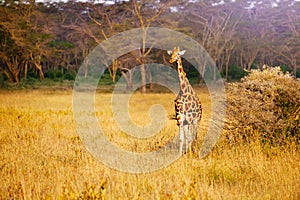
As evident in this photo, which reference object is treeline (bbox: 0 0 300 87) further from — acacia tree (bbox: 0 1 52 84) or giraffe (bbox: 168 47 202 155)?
giraffe (bbox: 168 47 202 155)

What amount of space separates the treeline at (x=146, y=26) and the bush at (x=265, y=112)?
18.0 metres

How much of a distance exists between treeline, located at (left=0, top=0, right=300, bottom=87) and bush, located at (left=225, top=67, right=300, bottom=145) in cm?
1803

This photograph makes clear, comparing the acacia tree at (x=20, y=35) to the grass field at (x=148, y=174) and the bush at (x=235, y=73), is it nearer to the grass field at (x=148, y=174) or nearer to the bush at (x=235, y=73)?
the bush at (x=235, y=73)

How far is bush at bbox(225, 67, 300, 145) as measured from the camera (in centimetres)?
675

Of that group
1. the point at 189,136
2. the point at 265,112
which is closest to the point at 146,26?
the point at 265,112

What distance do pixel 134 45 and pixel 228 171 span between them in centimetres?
1981

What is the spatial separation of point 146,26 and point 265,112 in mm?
19581

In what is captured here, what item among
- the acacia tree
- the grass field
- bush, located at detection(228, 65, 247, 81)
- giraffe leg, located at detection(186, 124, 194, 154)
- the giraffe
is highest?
the acacia tree

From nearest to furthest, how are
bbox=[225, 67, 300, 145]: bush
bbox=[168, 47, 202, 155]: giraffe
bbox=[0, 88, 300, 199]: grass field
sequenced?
bbox=[0, 88, 300, 199]: grass field
bbox=[168, 47, 202, 155]: giraffe
bbox=[225, 67, 300, 145]: bush

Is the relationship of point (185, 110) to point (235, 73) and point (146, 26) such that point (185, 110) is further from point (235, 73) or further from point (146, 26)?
point (235, 73)

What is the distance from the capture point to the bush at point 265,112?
6.75m

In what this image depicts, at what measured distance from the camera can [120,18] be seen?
2756 cm

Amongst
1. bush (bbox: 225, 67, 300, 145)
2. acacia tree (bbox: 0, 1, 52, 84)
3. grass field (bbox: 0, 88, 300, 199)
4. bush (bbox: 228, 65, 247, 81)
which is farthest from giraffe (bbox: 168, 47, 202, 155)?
bush (bbox: 228, 65, 247, 81)

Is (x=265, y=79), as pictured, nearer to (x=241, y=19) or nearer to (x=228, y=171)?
(x=228, y=171)
